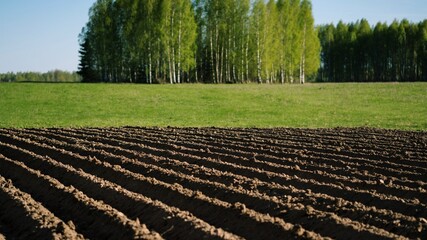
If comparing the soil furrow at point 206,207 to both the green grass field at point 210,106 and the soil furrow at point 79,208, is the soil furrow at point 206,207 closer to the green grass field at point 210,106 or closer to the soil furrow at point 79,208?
the soil furrow at point 79,208

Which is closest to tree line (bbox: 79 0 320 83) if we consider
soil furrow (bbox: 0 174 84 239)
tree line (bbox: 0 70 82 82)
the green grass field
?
the green grass field

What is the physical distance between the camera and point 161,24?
4156cm

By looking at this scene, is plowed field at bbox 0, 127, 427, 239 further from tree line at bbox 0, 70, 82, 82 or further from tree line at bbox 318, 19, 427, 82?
tree line at bbox 0, 70, 82, 82

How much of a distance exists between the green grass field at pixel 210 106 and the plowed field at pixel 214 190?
8.86m

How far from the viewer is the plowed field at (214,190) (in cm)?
565

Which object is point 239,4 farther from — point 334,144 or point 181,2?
point 334,144

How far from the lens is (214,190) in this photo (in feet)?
24.8

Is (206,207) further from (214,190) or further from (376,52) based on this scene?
(376,52)

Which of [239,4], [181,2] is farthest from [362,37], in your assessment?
[181,2]

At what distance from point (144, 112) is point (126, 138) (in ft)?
34.5

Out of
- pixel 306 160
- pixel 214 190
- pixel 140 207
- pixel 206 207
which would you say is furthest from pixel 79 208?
pixel 306 160

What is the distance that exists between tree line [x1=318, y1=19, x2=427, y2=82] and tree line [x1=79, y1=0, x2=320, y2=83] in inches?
861

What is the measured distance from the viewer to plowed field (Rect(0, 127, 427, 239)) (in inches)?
223

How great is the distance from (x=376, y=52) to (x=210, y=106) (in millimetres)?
48796
